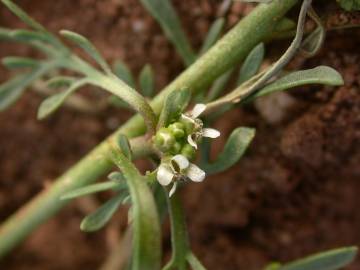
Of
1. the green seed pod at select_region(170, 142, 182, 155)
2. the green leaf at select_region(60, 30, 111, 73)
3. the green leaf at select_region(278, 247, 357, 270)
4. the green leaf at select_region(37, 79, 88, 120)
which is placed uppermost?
the green leaf at select_region(60, 30, 111, 73)

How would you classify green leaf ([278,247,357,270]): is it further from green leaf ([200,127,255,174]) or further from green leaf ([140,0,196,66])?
green leaf ([140,0,196,66])

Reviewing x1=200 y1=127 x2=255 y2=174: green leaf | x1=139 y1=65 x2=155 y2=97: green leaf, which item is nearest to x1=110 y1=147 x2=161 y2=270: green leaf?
x1=200 y1=127 x2=255 y2=174: green leaf

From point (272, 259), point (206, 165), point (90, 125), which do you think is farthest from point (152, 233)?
point (90, 125)

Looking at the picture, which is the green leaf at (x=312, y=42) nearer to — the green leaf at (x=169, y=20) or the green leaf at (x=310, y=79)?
the green leaf at (x=310, y=79)

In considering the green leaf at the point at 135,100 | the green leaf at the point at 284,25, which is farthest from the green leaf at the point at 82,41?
the green leaf at the point at 284,25

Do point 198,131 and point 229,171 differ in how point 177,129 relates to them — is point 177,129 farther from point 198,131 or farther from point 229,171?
point 229,171

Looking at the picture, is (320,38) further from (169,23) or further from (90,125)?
(90,125)
